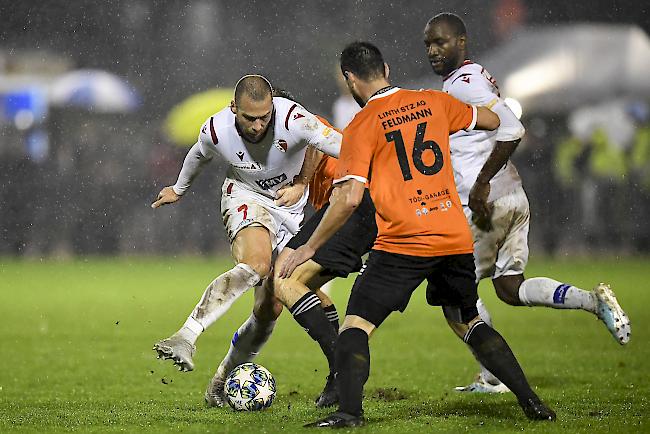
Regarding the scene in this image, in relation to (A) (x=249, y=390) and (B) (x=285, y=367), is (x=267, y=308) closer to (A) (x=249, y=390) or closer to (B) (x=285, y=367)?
(A) (x=249, y=390)

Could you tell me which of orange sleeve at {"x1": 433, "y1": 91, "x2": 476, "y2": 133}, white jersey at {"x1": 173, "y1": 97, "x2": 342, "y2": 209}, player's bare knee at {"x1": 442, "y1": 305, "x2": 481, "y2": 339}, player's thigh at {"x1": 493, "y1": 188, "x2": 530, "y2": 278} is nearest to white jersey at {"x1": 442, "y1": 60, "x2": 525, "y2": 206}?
player's thigh at {"x1": 493, "y1": 188, "x2": 530, "y2": 278}

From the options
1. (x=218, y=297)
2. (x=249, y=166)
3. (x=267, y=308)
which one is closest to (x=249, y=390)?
(x=218, y=297)

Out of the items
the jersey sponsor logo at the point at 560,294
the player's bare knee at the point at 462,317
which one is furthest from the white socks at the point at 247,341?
the jersey sponsor logo at the point at 560,294

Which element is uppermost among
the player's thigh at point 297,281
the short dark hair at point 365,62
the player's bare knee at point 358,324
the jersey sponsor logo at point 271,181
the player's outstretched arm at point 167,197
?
the short dark hair at point 365,62

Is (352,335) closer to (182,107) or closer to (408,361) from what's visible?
(408,361)

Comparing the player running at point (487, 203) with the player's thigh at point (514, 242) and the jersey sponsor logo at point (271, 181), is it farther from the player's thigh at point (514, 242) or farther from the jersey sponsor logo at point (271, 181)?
the jersey sponsor logo at point (271, 181)

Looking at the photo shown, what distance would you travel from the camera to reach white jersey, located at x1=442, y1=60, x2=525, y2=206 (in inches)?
294

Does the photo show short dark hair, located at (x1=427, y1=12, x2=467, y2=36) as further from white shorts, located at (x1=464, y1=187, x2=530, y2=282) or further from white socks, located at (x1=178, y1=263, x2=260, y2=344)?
white socks, located at (x1=178, y1=263, x2=260, y2=344)

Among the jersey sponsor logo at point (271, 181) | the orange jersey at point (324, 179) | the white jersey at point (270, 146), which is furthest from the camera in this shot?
the orange jersey at point (324, 179)

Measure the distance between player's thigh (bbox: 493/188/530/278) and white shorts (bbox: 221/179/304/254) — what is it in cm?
145

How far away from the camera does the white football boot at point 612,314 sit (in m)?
7.11

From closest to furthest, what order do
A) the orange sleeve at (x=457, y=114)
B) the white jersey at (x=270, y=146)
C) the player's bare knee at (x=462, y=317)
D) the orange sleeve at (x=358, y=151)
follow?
the orange sleeve at (x=358, y=151) < the orange sleeve at (x=457, y=114) < the player's bare knee at (x=462, y=317) < the white jersey at (x=270, y=146)

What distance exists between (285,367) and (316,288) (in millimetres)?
2169

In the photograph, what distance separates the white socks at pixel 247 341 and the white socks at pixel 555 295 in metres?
1.76
